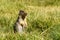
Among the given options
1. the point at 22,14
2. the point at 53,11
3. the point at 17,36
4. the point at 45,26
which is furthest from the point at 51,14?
the point at 17,36

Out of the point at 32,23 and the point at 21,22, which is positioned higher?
the point at 21,22

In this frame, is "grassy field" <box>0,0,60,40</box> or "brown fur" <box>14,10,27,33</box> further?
"brown fur" <box>14,10,27,33</box>

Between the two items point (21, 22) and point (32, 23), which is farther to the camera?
point (32, 23)

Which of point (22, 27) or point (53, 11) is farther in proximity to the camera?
point (53, 11)

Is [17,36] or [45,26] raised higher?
[17,36]

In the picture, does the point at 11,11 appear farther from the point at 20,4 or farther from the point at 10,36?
the point at 10,36

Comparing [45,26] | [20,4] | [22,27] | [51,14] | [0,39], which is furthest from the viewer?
[20,4]

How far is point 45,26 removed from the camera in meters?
8.06

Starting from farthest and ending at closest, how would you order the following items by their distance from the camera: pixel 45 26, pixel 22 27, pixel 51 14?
pixel 51 14 < pixel 45 26 < pixel 22 27

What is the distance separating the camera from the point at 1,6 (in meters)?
9.70

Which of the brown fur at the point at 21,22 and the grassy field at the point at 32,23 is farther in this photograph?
the brown fur at the point at 21,22

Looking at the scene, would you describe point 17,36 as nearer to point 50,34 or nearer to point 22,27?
point 50,34

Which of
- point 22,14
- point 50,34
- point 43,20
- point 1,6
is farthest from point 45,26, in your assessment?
point 1,6

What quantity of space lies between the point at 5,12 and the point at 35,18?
1.34 metres
